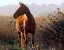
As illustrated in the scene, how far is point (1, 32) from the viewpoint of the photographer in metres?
13.4

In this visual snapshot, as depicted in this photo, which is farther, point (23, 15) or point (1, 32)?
point (1, 32)

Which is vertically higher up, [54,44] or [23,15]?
[23,15]

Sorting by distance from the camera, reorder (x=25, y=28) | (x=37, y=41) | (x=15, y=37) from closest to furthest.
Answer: (x=25, y=28) → (x=37, y=41) → (x=15, y=37)

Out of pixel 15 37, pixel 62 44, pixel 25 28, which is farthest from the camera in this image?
pixel 15 37

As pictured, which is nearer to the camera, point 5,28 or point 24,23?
point 24,23

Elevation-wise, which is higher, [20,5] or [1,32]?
[20,5]

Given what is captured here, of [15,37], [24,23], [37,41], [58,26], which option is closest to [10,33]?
[15,37]

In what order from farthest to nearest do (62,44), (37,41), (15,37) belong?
(15,37) < (37,41) < (62,44)

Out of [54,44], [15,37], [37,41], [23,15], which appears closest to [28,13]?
[23,15]

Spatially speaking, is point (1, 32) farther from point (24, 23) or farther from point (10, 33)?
point (24, 23)

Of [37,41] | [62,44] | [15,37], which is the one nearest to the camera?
[62,44]

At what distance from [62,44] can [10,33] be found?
3.27 m

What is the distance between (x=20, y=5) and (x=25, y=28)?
753 mm

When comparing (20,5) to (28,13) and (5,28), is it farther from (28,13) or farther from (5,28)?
(5,28)
